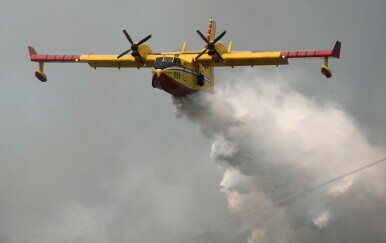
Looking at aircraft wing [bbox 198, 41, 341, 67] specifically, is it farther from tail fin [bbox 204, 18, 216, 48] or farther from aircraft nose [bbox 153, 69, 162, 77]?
aircraft nose [bbox 153, 69, 162, 77]

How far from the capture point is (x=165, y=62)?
159 feet

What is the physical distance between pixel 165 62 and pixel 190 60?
206 centimetres

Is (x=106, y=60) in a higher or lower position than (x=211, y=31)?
lower

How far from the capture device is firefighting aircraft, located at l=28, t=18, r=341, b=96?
4838cm

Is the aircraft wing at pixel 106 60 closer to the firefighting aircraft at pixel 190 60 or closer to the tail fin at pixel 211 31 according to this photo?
the firefighting aircraft at pixel 190 60

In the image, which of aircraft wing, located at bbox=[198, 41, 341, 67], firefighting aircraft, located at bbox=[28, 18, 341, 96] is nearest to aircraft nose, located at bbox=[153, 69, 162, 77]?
firefighting aircraft, located at bbox=[28, 18, 341, 96]

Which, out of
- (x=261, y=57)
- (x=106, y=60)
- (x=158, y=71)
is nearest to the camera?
(x=158, y=71)

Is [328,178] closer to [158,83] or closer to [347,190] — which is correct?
[347,190]

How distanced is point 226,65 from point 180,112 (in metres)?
3.39

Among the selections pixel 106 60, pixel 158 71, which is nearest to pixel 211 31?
pixel 106 60

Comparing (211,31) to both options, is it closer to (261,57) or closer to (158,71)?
(261,57)

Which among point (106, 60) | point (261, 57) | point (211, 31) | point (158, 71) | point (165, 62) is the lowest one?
point (158, 71)

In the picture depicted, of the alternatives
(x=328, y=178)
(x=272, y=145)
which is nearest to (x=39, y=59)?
(x=272, y=145)

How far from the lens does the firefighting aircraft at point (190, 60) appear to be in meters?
48.4
